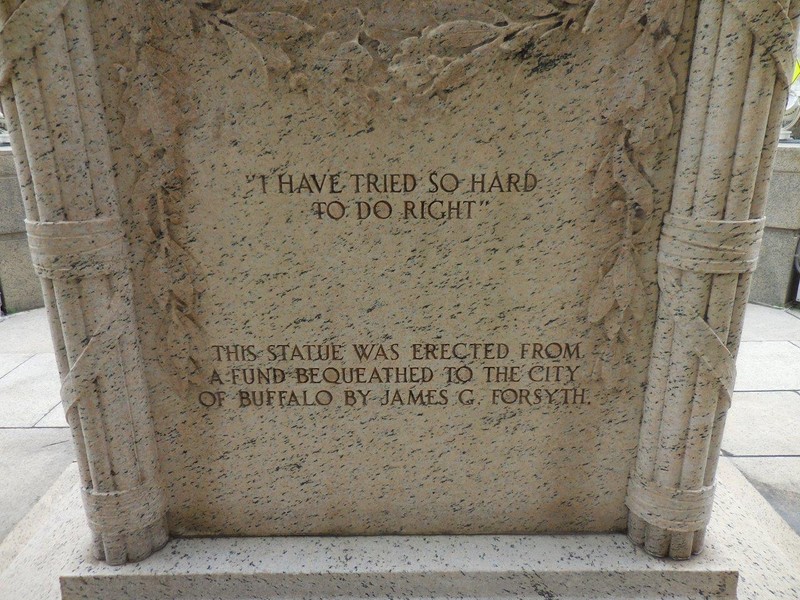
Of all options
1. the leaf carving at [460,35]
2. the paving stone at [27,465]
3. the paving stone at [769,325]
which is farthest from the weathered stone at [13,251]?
the paving stone at [769,325]

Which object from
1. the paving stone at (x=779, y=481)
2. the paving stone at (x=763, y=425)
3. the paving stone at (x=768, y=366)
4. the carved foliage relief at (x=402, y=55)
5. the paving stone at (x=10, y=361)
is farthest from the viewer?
the paving stone at (x=10, y=361)

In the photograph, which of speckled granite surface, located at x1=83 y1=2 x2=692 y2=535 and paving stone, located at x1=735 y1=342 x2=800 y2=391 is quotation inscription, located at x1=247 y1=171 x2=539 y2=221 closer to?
speckled granite surface, located at x1=83 y1=2 x2=692 y2=535

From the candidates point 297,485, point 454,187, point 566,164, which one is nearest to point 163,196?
point 454,187

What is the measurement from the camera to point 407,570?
8.36ft

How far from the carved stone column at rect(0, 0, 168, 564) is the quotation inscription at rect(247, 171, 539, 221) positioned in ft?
2.02

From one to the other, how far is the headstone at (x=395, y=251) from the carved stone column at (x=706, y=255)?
0.01 metres

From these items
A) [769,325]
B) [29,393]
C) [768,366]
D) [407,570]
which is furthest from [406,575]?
[769,325]

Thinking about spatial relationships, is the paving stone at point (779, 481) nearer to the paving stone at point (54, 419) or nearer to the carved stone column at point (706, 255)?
the carved stone column at point (706, 255)

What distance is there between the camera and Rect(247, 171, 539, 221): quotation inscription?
7.54 feet

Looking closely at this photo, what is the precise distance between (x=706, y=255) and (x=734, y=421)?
2.42 metres

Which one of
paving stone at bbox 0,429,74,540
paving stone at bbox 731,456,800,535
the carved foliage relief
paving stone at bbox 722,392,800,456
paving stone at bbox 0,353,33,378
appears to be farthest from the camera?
paving stone at bbox 0,353,33,378

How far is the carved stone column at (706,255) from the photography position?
2.00 m

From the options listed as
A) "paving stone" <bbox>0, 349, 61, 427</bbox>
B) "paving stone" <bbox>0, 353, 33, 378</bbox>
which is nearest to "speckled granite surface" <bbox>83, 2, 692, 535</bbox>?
"paving stone" <bbox>0, 349, 61, 427</bbox>

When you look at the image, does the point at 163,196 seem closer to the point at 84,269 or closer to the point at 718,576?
the point at 84,269
